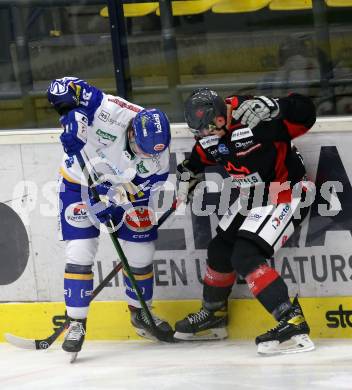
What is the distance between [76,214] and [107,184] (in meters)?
0.23

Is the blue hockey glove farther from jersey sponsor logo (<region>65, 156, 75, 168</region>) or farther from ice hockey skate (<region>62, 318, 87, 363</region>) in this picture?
ice hockey skate (<region>62, 318, 87, 363</region>)

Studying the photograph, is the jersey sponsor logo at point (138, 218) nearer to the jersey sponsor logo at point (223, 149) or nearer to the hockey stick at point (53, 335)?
the hockey stick at point (53, 335)

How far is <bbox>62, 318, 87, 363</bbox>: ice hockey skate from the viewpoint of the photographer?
196 inches

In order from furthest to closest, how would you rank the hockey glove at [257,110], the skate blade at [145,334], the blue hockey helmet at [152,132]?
the skate blade at [145,334] → the blue hockey helmet at [152,132] → the hockey glove at [257,110]

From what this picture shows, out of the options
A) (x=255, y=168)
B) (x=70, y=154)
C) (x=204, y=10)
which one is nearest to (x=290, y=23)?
(x=204, y=10)

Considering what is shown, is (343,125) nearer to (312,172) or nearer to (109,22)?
(312,172)

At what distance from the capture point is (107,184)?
5.12m

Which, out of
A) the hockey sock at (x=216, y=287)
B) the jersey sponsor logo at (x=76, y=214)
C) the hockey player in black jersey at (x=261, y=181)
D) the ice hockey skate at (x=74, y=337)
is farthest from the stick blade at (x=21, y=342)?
the hockey player in black jersey at (x=261, y=181)

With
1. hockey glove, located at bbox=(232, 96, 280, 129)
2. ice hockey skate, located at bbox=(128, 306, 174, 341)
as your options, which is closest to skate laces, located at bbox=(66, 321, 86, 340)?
ice hockey skate, located at bbox=(128, 306, 174, 341)

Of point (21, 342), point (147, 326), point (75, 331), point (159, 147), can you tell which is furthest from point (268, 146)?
point (21, 342)

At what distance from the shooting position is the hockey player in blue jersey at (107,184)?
4.80m

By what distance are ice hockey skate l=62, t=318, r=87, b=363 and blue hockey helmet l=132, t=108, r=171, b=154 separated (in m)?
0.86

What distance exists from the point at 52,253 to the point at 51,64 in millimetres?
944

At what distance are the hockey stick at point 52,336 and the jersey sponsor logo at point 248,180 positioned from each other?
41 cm
